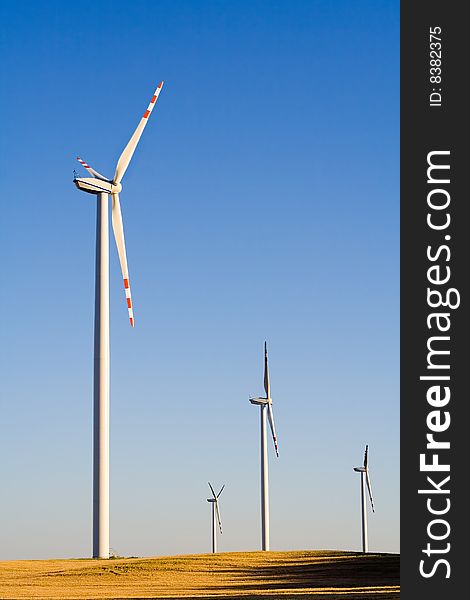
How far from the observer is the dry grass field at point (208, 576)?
141 ft

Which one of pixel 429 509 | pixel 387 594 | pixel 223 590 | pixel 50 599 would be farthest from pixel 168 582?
pixel 429 509

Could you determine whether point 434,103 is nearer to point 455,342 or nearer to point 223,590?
point 455,342

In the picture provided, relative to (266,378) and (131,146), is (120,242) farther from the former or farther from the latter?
(266,378)

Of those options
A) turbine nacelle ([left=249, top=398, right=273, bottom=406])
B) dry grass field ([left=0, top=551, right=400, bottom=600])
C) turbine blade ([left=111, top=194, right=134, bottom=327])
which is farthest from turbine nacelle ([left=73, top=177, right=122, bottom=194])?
turbine nacelle ([left=249, top=398, right=273, bottom=406])

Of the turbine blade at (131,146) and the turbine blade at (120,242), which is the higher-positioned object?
the turbine blade at (131,146)

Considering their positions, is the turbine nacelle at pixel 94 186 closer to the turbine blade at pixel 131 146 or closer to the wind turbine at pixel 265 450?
the turbine blade at pixel 131 146

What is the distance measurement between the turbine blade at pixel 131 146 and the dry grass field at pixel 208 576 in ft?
76.1

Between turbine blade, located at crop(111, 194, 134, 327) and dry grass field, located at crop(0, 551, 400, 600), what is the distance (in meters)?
14.2

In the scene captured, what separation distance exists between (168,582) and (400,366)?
107 ft

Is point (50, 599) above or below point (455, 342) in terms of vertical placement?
below

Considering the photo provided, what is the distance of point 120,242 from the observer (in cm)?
6456

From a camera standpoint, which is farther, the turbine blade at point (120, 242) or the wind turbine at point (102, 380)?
the turbine blade at point (120, 242)

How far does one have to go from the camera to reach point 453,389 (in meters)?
20.9

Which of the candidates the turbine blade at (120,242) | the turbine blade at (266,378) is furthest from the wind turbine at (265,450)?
the turbine blade at (120,242)
